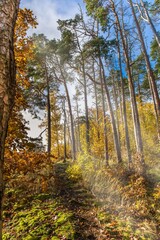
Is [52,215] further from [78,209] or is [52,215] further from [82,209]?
[82,209]

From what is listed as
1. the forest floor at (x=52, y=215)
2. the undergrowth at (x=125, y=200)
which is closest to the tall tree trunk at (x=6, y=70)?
the forest floor at (x=52, y=215)

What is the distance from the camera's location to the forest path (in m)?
4.18

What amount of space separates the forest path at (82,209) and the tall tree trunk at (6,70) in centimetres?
390

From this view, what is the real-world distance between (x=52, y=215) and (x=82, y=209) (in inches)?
45.4

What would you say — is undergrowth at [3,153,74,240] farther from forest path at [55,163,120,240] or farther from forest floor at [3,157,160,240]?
forest path at [55,163,120,240]

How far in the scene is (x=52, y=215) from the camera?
5.10m

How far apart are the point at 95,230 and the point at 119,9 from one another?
14206 millimetres

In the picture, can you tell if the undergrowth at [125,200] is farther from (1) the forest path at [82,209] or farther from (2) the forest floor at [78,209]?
(1) the forest path at [82,209]

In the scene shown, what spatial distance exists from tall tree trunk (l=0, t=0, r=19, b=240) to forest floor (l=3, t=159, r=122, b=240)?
381cm

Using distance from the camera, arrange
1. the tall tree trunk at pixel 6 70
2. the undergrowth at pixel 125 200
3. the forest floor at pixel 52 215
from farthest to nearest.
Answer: the undergrowth at pixel 125 200 < the forest floor at pixel 52 215 < the tall tree trunk at pixel 6 70

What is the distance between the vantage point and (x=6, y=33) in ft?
5.23

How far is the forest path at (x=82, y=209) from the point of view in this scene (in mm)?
4182

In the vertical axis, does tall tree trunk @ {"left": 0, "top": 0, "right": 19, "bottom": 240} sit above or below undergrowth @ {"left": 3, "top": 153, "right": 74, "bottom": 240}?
above

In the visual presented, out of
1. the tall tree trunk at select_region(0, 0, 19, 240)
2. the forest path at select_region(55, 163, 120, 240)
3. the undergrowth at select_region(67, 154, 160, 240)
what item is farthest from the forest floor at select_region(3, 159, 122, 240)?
the tall tree trunk at select_region(0, 0, 19, 240)
